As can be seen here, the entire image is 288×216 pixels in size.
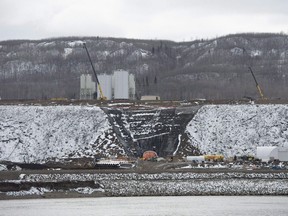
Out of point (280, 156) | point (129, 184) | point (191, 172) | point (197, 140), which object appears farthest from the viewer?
point (197, 140)

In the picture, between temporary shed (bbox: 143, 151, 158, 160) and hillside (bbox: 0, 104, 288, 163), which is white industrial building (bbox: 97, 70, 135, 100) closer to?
hillside (bbox: 0, 104, 288, 163)

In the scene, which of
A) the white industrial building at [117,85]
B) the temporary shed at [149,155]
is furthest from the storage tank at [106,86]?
the temporary shed at [149,155]

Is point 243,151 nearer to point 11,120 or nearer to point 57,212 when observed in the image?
point 11,120

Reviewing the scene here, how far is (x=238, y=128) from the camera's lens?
95.3 metres

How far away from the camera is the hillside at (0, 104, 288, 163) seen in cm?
9094

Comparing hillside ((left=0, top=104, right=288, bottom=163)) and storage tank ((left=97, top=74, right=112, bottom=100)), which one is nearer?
hillside ((left=0, top=104, right=288, bottom=163))

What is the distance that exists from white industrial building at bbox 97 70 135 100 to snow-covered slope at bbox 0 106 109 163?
26.7 m

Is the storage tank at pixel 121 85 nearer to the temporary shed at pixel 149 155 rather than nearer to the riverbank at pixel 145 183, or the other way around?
the temporary shed at pixel 149 155

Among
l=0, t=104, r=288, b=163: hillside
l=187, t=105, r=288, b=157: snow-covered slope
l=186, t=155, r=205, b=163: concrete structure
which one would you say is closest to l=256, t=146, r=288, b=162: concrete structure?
l=187, t=105, r=288, b=157: snow-covered slope

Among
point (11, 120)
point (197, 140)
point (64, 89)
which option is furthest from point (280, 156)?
point (64, 89)

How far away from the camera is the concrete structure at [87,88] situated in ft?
451

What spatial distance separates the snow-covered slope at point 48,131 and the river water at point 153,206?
28.6m

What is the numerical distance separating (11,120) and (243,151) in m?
30.2

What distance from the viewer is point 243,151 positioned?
90.9m
